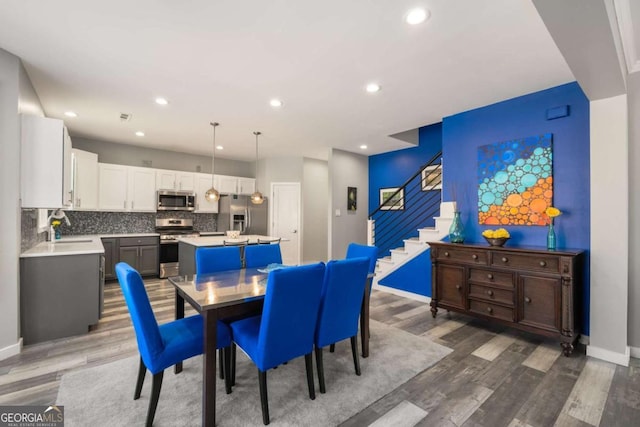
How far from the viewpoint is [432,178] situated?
531 centimetres

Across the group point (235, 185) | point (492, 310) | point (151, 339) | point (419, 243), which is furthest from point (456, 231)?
point (235, 185)

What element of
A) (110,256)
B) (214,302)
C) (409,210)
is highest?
(409,210)

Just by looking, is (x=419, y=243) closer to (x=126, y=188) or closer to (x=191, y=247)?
(x=191, y=247)

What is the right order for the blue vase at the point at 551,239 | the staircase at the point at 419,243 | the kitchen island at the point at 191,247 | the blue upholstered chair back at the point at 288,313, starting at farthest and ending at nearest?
the kitchen island at the point at 191,247 → the staircase at the point at 419,243 → the blue vase at the point at 551,239 → the blue upholstered chair back at the point at 288,313

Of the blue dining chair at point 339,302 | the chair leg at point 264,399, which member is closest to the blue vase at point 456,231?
A: the blue dining chair at point 339,302

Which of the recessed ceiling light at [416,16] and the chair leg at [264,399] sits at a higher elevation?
the recessed ceiling light at [416,16]

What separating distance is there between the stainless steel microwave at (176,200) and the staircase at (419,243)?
163 inches

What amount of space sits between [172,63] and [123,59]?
41 centimetres

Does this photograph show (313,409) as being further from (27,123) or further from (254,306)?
(27,123)

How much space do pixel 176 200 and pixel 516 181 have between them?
5.94 m

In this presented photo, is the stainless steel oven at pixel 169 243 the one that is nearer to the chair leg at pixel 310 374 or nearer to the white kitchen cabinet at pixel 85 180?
the white kitchen cabinet at pixel 85 180

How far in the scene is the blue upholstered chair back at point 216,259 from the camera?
276cm

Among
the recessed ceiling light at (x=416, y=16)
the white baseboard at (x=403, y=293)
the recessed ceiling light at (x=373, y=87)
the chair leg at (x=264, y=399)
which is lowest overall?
the white baseboard at (x=403, y=293)

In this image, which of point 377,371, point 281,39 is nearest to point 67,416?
point 377,371
